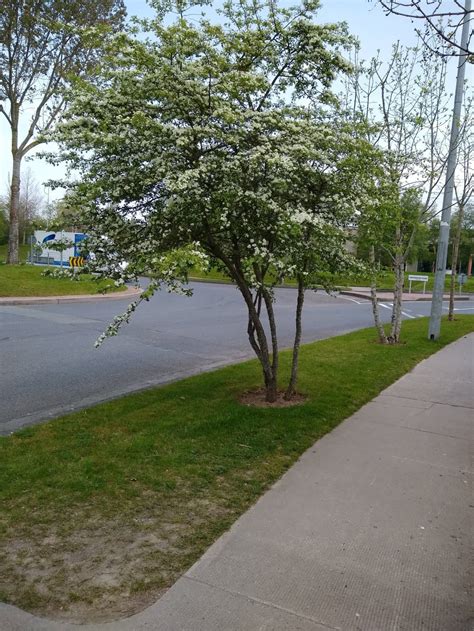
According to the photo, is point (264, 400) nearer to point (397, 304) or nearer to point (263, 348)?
point (263, 348)

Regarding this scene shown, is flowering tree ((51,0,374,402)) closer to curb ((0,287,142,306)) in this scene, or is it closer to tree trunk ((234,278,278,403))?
tree trunk ((234,278,278,403))

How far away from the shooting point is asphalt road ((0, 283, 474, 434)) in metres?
6.70

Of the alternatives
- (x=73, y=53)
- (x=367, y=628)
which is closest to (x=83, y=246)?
(x=367, y=628)

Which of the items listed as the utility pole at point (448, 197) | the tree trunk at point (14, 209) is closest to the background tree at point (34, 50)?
the tree trunk at point (14, 209)

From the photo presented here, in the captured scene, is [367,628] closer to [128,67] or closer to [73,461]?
[73,461]

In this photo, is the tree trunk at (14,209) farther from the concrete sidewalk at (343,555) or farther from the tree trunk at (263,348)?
the concrete sidewalk at (343,555)

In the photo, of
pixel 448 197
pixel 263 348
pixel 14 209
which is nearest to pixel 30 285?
pixel 14 209

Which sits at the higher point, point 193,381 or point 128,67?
point 128,67

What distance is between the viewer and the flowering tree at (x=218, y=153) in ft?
16.0

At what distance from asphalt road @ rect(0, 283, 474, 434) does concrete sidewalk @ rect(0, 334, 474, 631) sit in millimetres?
3042

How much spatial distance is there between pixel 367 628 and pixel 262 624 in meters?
0.49

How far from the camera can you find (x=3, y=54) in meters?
21.7

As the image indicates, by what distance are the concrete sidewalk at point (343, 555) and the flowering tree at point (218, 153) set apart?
1960mm

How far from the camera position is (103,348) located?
9.75 meters
